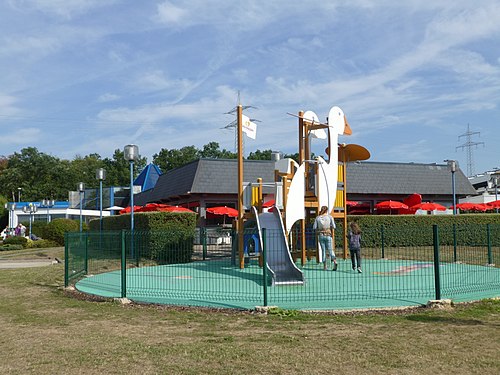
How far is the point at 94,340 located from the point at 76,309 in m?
3.00

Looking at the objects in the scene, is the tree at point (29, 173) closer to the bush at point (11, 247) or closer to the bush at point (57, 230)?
the bush at point (57, 230)

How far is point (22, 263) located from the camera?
22703mm

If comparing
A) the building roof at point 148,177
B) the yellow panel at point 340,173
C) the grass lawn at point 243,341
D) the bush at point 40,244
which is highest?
the building roof at point 148,177

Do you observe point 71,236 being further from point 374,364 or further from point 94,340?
point 374,364

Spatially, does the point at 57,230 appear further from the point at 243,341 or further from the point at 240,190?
the point at 243,341

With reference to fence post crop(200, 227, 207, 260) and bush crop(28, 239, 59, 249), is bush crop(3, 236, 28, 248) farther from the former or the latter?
fence post crop(200, 227, 207, 260)

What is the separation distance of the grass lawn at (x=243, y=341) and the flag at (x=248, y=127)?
678cm

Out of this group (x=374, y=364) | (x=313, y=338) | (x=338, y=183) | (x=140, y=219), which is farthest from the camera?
(x=140, y=219)

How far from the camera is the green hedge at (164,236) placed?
1495 centimetres

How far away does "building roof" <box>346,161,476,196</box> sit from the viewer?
1433 inches

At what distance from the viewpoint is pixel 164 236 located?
16.1 meters

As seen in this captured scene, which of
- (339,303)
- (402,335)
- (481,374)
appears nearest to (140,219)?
(339,303)

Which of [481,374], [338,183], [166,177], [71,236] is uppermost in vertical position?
[166,177]

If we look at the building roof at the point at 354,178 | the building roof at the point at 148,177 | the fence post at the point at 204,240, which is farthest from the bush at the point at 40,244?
the fence post at the point at 204,240
